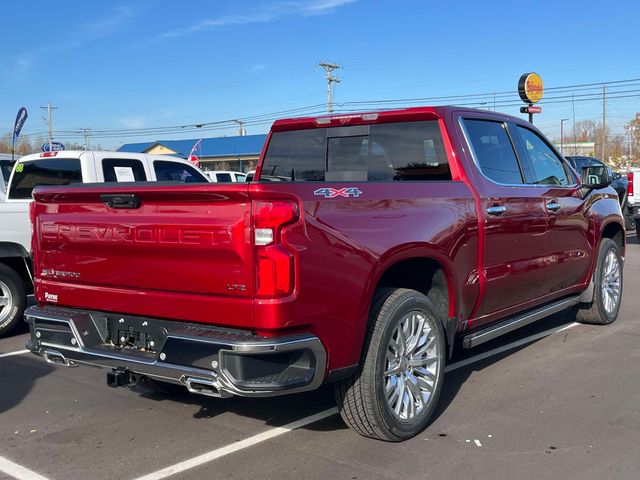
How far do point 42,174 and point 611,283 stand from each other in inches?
274

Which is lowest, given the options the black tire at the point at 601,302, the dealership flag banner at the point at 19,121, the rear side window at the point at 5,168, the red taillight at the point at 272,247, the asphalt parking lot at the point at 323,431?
the asphalt parking lot at the point at 323,431

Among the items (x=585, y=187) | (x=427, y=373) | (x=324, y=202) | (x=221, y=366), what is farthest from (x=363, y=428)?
(x=585, y=187)

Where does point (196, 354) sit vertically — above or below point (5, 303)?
above

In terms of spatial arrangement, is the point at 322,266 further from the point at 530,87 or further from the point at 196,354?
the point at 530,87

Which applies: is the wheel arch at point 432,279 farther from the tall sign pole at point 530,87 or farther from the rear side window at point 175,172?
the tall sign pole at point 530,87

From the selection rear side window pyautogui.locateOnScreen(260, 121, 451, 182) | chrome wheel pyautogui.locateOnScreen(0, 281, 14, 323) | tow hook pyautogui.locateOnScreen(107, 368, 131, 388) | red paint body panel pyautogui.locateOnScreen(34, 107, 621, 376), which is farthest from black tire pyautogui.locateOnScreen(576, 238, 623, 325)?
chrome wheel pyautogui.locateOnScreen(0, 281, 14, 323)

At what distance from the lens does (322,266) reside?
3328 mm

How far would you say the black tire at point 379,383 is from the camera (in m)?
3.71

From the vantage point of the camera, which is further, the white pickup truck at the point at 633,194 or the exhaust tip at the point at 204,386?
the white pickup truck at the point at 633,194

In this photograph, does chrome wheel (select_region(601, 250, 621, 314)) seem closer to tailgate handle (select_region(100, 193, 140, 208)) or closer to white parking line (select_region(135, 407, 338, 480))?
white parking line (select_region(135, 407, 338, 480))

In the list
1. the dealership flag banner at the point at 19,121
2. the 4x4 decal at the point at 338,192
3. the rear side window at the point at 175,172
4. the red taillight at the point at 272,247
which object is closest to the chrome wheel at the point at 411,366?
the 4x4 decal at the point at 338,192

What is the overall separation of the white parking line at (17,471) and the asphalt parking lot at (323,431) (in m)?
0.01

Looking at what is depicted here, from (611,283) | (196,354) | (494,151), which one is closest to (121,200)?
(196,354)

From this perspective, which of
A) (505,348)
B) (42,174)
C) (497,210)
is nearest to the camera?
(497,210)
